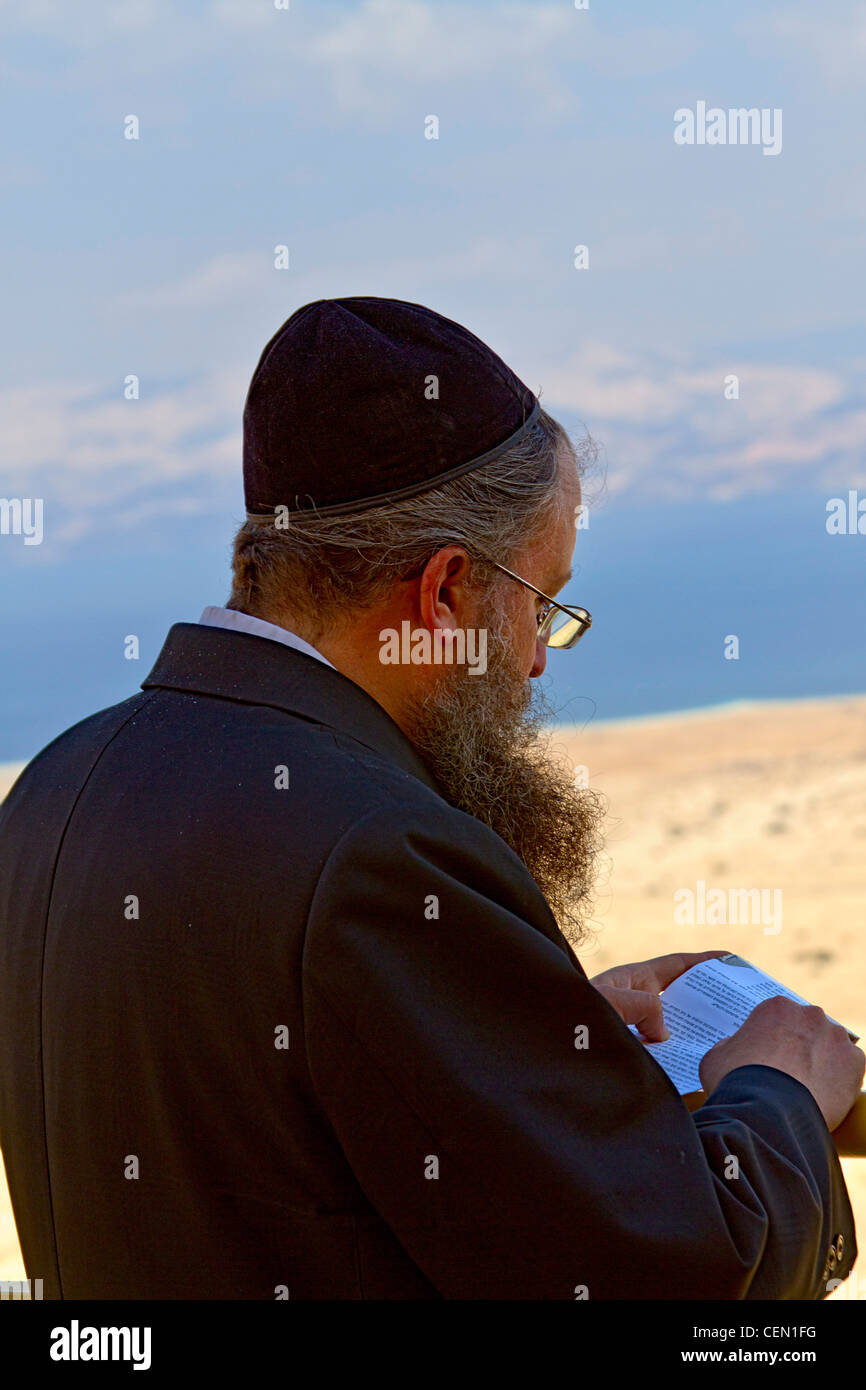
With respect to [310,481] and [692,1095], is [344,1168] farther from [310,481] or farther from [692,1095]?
[310,481]

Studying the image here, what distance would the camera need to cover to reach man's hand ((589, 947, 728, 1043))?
1833mm

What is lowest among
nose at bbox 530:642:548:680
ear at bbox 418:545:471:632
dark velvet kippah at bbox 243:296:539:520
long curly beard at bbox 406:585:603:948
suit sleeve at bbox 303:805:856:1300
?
suit sleeve at bbox 303:805:856:1300

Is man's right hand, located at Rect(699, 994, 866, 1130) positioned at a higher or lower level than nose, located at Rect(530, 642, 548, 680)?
lower

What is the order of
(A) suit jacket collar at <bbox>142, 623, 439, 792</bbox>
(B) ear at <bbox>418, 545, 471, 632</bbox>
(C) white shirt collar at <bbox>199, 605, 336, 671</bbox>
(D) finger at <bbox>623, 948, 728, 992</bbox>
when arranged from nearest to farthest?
(A) suit jacket collar at <bbox>142, 623, 439, 792</bbox>, (C) white shirt collar at <bbox>199, 605, 336, 671</bbox>, (B) ear at <bbox>418, 545, 471, 632</bbox>, (D) finger at <bbox>623, 948, 728, 992</bbox>

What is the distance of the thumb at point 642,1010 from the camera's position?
1.83 meters

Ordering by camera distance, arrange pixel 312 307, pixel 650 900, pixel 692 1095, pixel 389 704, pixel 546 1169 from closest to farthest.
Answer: pixel 546 1169, pixel 692 1095, pixel 389 704, pixel 312 307, pixel 650 900

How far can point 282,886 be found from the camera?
1408mm

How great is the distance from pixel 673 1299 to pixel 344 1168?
353 millimetres

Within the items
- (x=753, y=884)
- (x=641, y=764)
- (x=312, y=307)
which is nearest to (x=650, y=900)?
(x=753, y=884)

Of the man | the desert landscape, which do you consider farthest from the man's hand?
the desert landscape

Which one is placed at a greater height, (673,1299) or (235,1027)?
(235,1027)

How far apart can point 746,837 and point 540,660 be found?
496 inches

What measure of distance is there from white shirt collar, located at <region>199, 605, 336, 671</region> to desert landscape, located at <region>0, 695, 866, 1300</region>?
2166 mm

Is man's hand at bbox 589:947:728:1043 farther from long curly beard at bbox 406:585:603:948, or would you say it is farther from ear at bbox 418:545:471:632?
ear at bbox 418:545:471:632
